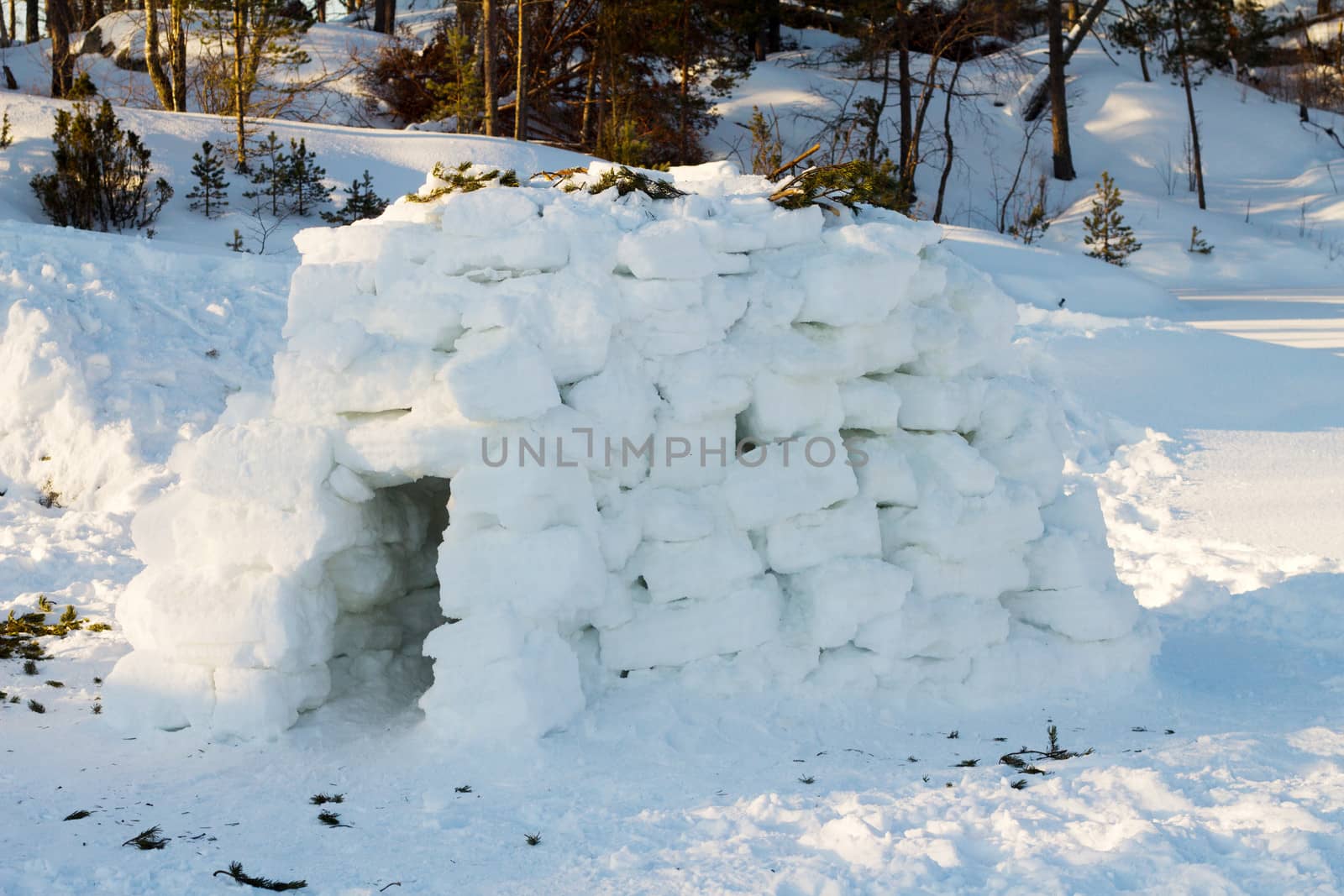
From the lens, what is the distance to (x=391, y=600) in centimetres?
468

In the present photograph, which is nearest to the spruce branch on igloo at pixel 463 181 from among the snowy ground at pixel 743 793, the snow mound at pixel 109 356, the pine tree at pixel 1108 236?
the snowy ground at pixel 743 793

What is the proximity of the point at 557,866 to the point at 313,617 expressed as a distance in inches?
55.3

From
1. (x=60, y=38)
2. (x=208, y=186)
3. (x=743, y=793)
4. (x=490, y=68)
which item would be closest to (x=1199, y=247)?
(x=490, y=68)

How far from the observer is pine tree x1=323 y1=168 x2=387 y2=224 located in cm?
1162

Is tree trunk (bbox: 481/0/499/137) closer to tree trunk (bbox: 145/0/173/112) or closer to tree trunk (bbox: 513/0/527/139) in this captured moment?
tree trunk (bbox: 513/0/527/139)

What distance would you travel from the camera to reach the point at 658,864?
2.95 metres

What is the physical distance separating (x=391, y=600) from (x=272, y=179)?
8211mm

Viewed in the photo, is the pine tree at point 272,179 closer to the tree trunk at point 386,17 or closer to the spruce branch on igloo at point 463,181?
the spruce branch on igloo at point 463,181

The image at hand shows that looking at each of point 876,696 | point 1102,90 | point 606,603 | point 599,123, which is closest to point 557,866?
point 606,603

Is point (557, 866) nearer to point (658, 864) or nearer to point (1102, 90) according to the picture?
point (658, 864)

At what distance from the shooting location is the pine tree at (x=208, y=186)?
1124 centimetres

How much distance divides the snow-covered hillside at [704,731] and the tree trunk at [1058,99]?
10.5 meters

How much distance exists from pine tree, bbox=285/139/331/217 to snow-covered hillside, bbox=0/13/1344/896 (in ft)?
6.72

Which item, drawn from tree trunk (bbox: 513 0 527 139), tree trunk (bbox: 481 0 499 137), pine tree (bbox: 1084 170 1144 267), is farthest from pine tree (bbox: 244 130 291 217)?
pine tree (bbox: 1084 170 1144 267)
